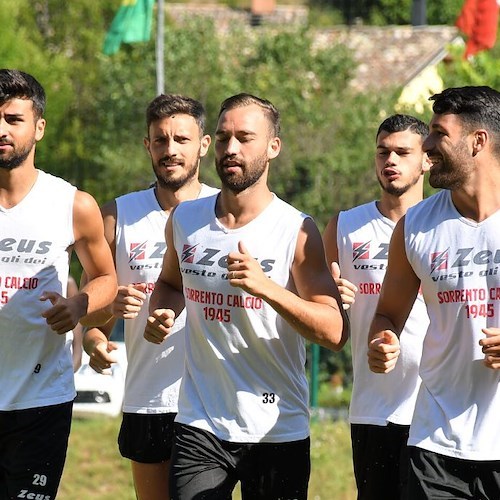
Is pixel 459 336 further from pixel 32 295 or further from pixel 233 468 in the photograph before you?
pixel 32 295

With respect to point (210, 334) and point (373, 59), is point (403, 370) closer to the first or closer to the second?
point (210, 334)

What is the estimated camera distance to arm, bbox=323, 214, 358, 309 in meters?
6.92

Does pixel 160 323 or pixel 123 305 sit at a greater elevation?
pixel 123 305

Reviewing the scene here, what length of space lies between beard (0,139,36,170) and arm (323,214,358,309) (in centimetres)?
175

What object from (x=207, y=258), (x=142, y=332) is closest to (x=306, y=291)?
(x=207, y=258)

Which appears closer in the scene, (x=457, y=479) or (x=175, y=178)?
(x=457, y=479)

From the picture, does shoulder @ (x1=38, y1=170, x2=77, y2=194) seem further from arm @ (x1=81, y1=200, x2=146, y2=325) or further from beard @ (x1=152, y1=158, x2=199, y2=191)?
beard @ (x1=152, y1=158, x2=199, y2=191)

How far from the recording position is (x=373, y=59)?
40.3m

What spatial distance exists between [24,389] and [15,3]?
30593 mm

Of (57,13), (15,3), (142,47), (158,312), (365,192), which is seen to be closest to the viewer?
(158,312)

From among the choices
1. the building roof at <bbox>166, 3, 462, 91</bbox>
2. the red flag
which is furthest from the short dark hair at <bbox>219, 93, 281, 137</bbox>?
the building roof at <bbox>166, 3, 462, 91</bbox>

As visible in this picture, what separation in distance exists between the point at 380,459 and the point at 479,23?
18.2m

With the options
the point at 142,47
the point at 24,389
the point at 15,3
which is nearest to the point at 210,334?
the point at 24,389

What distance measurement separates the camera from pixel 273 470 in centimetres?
626
